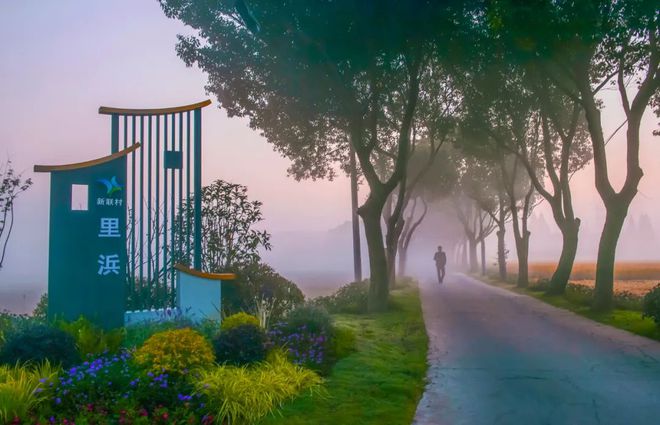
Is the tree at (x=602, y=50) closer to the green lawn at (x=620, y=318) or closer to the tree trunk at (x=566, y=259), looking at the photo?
the green lawn at (x=620, y=318)

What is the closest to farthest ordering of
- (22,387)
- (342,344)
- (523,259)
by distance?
(22,387)
(342,344)
(523,259)

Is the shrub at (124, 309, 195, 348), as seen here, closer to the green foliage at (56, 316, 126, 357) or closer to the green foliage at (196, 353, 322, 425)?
the green foliage at (56, 316, 126, 357)

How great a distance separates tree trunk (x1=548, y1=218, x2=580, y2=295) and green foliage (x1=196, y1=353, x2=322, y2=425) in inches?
774

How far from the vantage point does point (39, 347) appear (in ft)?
26.5

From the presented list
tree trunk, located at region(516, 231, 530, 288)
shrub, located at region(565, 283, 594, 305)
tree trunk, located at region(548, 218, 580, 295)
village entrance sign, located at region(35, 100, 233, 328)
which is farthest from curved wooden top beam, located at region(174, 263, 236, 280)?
tree trunk, located at region(516, 231, 530, 288)

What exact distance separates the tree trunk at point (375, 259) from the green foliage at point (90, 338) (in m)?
11.0

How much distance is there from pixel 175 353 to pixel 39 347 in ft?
5.43

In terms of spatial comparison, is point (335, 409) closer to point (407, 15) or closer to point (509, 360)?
point (509, 360)

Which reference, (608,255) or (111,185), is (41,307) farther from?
(608,255)

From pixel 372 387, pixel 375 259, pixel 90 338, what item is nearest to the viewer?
pixel 372 387

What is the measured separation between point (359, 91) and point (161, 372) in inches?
578

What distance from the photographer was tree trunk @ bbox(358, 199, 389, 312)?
2009cm

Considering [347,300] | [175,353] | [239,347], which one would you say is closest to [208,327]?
[239,347]

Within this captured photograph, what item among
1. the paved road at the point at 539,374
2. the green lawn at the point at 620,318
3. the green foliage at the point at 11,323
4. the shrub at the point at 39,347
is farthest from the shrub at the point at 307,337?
the green lawn at the point at 620,318
